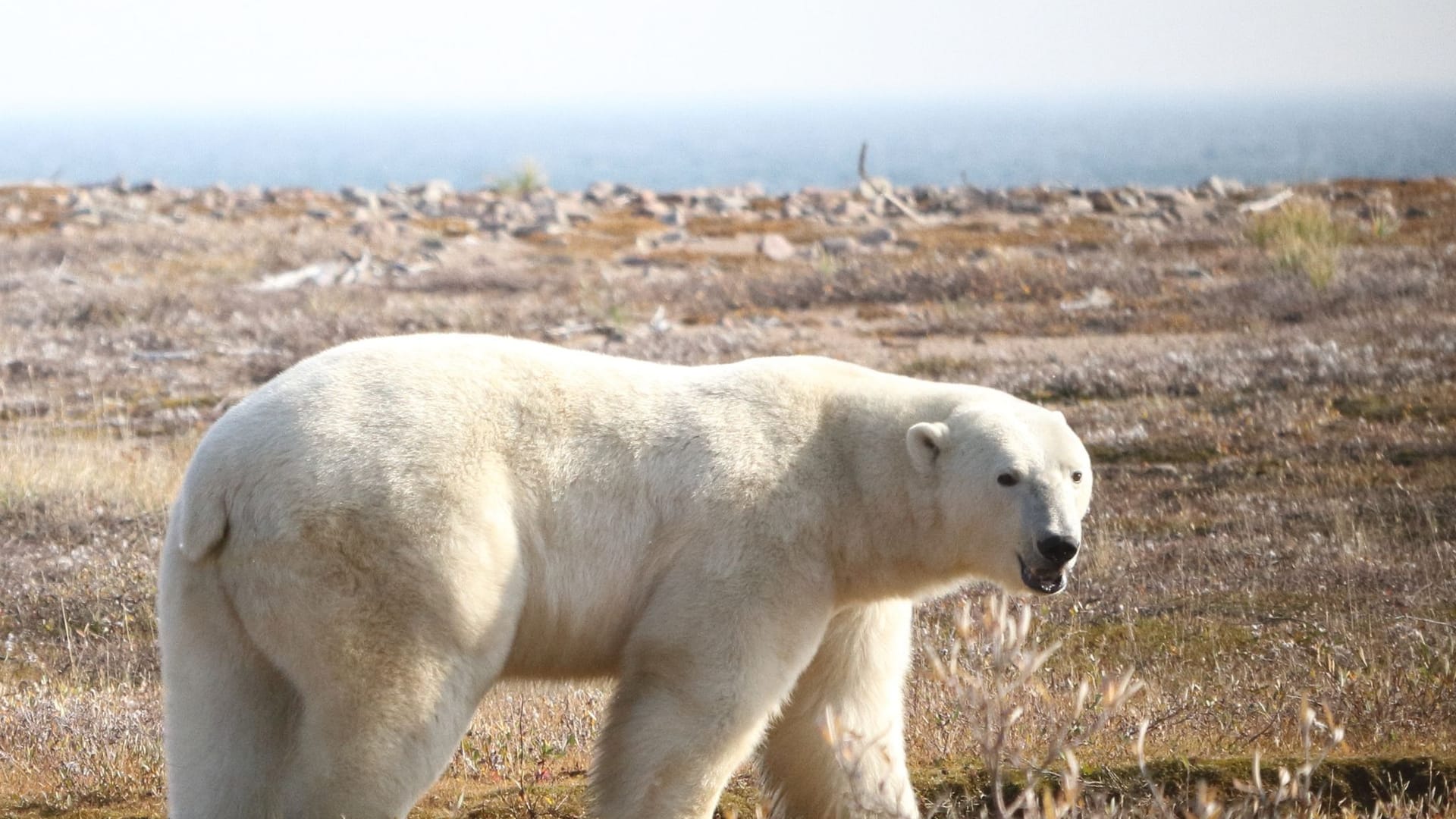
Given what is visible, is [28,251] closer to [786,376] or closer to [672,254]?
[672,254]

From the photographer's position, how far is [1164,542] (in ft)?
29.1

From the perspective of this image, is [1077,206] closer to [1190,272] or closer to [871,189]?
[871,189]

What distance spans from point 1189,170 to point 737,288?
12308cm

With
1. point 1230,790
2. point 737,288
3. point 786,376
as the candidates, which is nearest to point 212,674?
point 786,376

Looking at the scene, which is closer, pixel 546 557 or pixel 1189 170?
pixel 546 557

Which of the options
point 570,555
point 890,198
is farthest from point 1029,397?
point 890,198

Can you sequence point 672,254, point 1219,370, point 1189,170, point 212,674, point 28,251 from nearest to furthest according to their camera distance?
point 212,674 < point 1219,370 < point 28,251 < point 672,254 < point 1189,170

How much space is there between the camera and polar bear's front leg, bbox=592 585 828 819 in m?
4.08

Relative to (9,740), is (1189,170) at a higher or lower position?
lower

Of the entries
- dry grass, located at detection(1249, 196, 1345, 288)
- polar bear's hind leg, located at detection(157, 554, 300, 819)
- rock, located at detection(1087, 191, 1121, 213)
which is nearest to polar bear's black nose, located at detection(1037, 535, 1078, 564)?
polar bear's hind leg, located at detection(157, 554, 300, 819)

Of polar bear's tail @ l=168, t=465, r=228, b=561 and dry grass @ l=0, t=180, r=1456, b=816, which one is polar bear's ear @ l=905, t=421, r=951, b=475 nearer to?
dry grass @ l=0, t=180, r=1456, b=816

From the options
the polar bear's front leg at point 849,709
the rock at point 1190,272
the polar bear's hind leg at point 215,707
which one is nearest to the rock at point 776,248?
the rock at point 1190,272

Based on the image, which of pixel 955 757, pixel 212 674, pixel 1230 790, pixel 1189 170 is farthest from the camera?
pixel 1189 170

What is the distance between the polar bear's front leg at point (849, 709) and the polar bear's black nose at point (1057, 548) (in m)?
0.73
